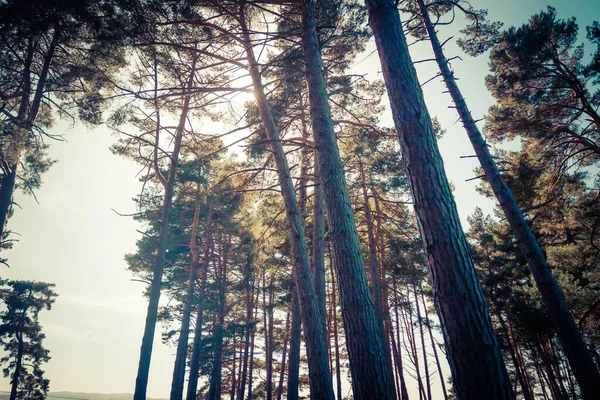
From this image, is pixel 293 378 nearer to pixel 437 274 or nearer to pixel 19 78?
pixel 437 274

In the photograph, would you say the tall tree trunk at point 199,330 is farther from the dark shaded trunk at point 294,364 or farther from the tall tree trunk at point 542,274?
the tall tree trunk at point 542,274

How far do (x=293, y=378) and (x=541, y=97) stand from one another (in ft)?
47.4

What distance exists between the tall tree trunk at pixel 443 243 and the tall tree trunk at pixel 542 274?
416 centimetres

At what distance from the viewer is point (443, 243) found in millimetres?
Answer: 2398

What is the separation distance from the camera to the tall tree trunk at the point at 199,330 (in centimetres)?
1455

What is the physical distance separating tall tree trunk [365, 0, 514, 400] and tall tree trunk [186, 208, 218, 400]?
1514cm

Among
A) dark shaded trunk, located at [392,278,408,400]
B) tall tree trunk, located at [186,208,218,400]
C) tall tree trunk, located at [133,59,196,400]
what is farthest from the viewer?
dark shaded trunk, located at [392,278,408,400]

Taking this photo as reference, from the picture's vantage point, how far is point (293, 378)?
917 cm

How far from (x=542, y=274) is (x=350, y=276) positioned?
13.8ft

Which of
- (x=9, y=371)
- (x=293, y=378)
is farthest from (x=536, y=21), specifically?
(x=9, y=371)

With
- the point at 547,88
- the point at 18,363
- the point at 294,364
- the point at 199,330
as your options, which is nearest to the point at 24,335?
the point at 18,363

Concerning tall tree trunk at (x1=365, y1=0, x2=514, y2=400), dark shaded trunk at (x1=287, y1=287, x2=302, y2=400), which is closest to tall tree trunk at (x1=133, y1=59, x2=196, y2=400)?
dark shaded trunk at (x1=287, y1=287, x2=302, y2=400)

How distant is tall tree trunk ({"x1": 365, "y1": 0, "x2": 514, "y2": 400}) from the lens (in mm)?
1990

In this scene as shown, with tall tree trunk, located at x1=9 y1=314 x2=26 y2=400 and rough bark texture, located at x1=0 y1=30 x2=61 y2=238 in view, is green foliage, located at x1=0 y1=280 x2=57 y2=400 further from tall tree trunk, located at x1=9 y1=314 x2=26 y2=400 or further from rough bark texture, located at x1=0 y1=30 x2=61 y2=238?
rough bark texture, located at x1=0 y1=30 x2=61 y2=238
